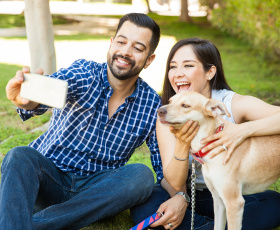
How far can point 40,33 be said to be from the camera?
20.9 feet

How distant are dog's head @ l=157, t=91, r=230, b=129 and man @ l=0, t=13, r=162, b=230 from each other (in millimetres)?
604

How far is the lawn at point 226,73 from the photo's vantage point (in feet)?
16.8

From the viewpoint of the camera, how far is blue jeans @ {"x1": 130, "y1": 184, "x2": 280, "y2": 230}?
325cm

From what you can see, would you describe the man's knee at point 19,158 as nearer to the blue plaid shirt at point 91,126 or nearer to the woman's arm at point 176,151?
the blue plaid shirt at point 91,126

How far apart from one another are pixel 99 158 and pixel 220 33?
666 inches

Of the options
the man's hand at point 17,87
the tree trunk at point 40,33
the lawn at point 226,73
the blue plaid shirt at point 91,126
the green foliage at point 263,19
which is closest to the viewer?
the man's hand at point 17,87

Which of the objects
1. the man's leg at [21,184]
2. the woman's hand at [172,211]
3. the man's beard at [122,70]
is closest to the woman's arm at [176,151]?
the woman's hand at [172,211]

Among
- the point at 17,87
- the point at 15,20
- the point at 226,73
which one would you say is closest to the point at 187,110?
the point at 17,87

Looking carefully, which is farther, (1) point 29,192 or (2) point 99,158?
(2) point 99,158

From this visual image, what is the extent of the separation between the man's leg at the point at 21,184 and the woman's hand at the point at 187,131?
105 centimetres

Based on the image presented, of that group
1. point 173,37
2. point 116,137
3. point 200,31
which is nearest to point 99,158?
point 116,137

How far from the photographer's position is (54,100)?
7.19 feet

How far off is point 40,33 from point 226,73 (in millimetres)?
6050

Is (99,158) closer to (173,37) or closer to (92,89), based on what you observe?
(92,89)
